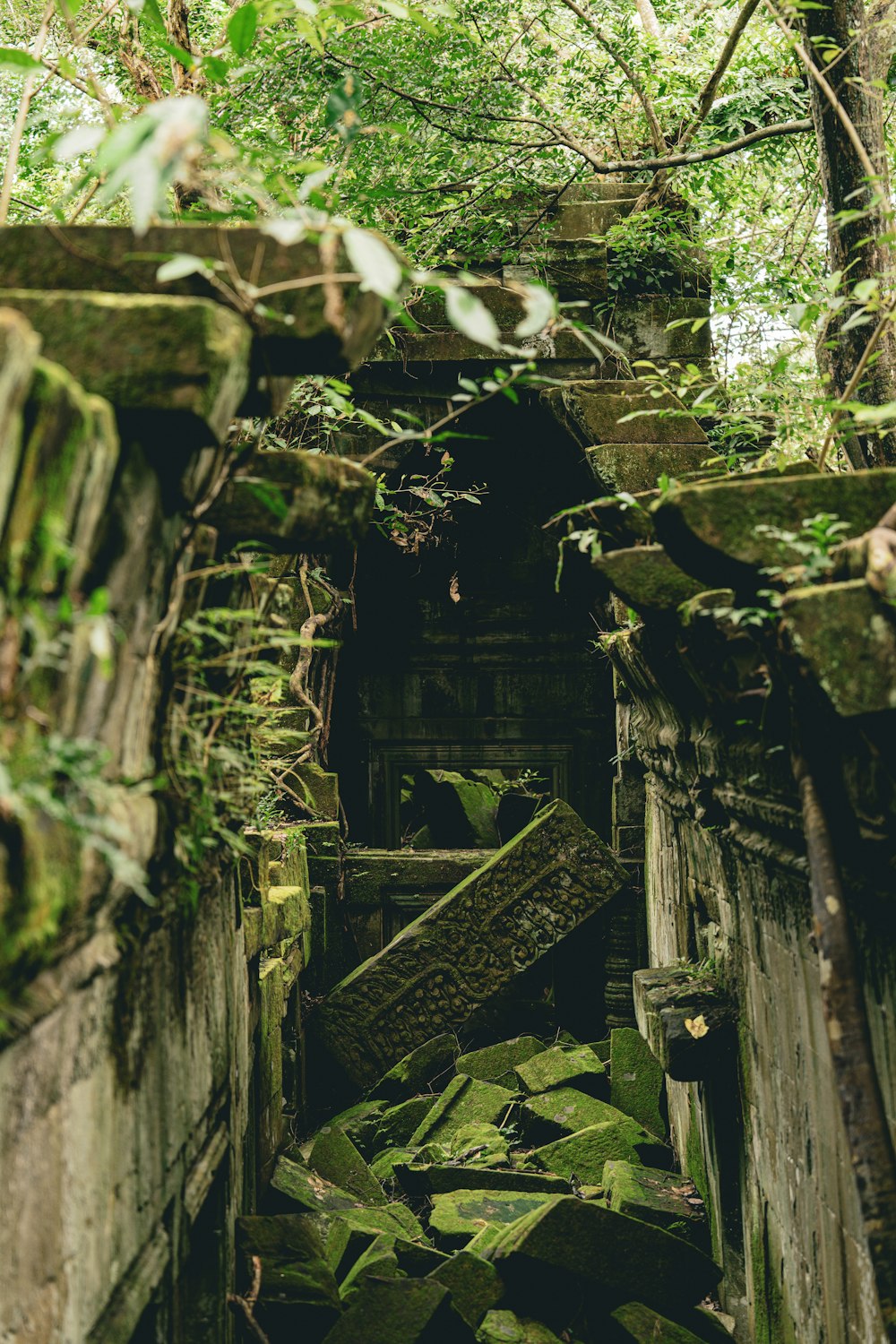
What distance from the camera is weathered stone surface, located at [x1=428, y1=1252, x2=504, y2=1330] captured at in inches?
181

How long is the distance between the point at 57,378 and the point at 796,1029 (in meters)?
3.02

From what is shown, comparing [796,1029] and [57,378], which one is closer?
[57,378]

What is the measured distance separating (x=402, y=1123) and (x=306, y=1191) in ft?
5.87

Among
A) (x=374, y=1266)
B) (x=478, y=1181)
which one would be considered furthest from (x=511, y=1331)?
(x=478, y=1181)

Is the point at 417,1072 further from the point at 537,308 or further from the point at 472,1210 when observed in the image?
the point at 537,308

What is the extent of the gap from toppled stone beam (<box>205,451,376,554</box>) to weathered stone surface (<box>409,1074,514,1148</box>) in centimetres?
525

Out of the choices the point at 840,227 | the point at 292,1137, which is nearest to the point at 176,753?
the point at 840,227

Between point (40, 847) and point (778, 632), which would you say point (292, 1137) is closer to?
point (778, 632)

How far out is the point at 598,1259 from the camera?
4.60 metres

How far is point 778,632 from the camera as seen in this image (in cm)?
245

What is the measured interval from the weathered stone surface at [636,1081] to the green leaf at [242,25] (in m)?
6.30

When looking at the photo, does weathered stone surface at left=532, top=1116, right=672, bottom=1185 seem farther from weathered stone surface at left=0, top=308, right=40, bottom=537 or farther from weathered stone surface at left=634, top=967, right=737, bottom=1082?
weathered stone surface at left=0, top=308, right=40, bottom=537

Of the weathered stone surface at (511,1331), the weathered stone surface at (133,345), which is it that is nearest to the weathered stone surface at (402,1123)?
the weathered stone surface at (511,1331)

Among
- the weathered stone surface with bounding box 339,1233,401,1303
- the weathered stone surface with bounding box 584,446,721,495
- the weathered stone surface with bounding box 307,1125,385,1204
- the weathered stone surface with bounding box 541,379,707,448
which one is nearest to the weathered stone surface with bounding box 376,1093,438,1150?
the weathered stone surface with bounding box 307,1125,385,1204
